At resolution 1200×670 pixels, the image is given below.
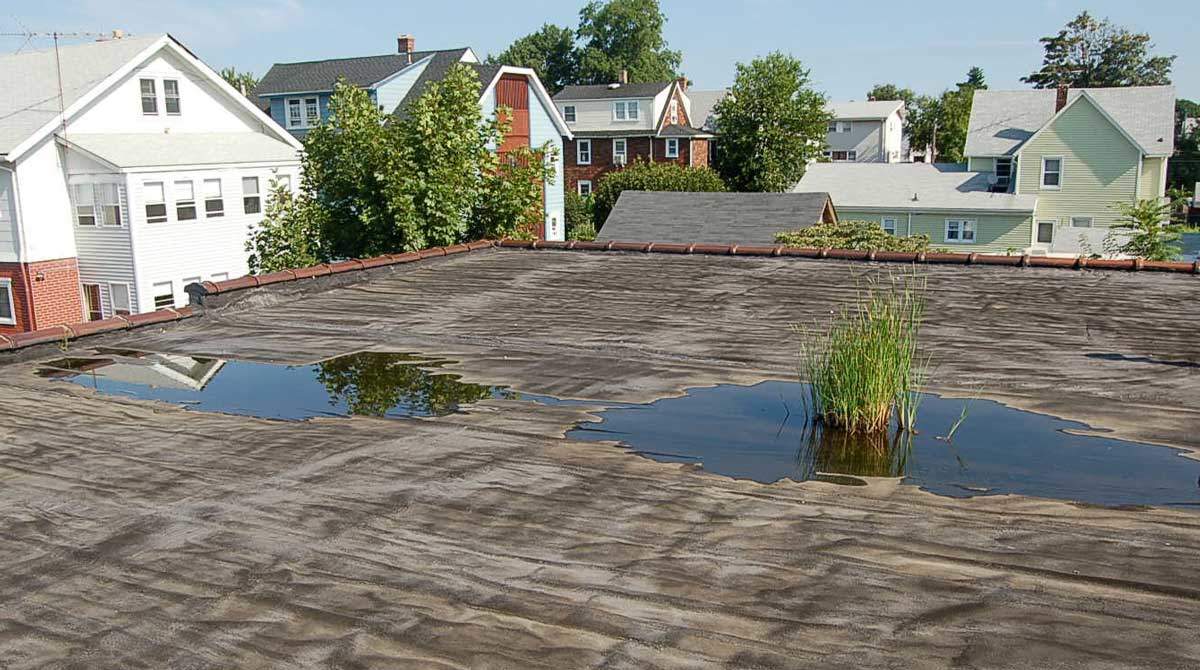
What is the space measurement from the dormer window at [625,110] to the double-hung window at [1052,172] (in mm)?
22879

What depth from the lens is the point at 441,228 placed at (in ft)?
57.5

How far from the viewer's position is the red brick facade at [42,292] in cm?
2683

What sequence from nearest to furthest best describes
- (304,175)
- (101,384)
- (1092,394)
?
(1092,394)
(101,384)
(304,175)

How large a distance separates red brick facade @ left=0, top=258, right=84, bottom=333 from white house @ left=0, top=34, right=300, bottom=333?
36 mm

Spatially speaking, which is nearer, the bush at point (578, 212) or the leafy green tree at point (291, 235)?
the leafy green tree at point (291, 235)

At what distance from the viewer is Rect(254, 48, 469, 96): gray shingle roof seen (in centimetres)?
4275

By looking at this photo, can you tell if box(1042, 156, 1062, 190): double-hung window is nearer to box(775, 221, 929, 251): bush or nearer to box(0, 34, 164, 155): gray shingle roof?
box(775, 221, 929, 251): bush

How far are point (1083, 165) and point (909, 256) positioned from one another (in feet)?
104

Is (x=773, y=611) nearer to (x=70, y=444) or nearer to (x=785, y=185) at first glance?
(x=70, y=444)

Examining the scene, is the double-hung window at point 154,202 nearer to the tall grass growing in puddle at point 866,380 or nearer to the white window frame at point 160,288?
the white window frame at point 160,288

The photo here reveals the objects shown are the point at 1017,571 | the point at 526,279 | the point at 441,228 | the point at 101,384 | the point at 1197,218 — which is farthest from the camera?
the point at 1197,218

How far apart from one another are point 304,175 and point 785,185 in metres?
37.6

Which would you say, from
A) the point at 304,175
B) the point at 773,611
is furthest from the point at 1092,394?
the point at 304,175

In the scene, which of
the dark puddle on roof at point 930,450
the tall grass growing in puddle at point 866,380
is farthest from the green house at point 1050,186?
the tall grass growing in puddle at point 866,380
